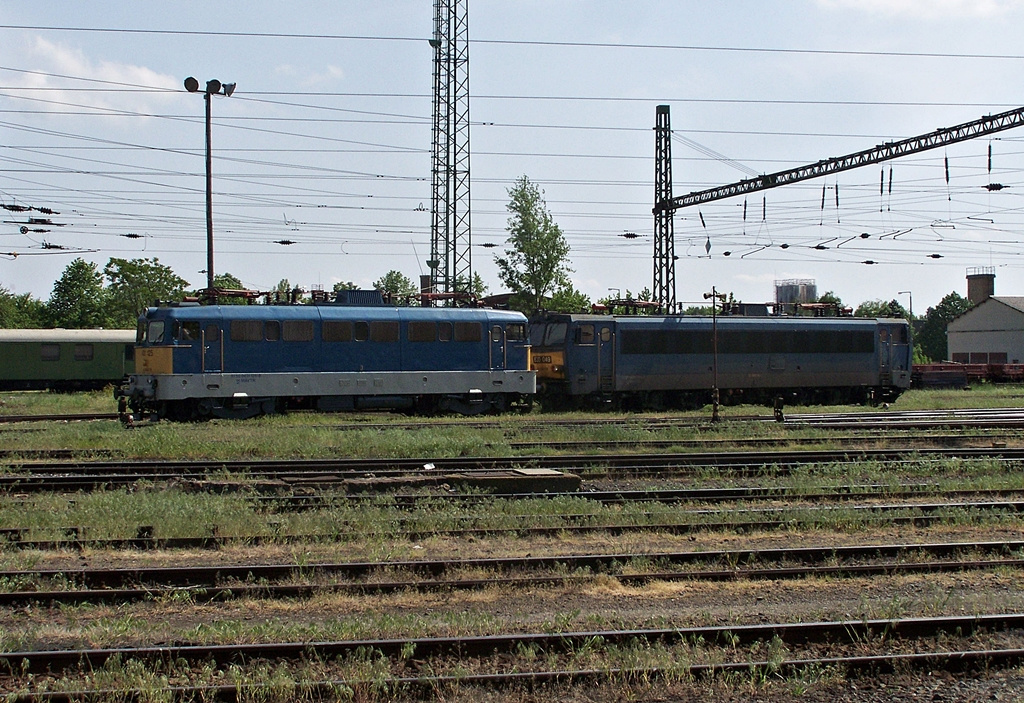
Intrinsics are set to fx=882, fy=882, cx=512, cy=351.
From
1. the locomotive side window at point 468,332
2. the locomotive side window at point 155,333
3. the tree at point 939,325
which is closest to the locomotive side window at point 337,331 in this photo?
the locomotive side window at point 468,332

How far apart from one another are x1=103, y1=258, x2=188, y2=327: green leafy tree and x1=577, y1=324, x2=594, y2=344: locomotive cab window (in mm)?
41180

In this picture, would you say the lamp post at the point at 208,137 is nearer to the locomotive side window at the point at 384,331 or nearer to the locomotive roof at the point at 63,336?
the locomotive side window at the point at 384,331

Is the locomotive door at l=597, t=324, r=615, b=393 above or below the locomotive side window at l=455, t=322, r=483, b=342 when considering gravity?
below

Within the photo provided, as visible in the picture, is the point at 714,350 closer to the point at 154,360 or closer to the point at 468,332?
the point at 468,332

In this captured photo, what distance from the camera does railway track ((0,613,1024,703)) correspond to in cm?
613

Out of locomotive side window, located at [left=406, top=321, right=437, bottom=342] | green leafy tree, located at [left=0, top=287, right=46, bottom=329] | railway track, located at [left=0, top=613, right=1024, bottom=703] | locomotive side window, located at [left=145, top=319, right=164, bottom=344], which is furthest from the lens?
green leafy tree, located at [left=0, top=287, right=46, bottom=329]

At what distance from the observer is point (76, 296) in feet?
220

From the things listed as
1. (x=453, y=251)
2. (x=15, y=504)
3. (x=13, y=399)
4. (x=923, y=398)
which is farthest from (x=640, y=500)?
(x=13, y=399)

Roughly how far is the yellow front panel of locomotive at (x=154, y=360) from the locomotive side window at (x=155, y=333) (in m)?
0.22

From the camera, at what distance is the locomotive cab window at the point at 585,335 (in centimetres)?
2848

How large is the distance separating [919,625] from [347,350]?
64.6 feet

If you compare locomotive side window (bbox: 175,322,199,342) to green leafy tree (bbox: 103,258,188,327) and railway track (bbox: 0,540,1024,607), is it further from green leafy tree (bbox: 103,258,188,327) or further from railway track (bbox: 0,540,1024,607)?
green leafy tree (bbox: 103,258,188,327)

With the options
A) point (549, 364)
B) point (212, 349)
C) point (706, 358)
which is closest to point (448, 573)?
point (212, 349)

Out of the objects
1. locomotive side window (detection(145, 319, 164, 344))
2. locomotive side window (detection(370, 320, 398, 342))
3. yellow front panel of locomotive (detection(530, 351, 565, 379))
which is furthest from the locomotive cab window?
locomotive side window (detection(145, 319, 164, 344))
